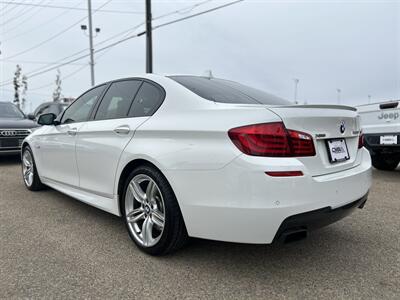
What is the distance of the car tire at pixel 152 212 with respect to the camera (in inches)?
97.1

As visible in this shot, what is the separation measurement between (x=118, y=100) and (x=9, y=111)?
21.9 feet

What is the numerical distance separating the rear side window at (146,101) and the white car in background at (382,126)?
4.61 metres

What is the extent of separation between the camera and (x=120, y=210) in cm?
301

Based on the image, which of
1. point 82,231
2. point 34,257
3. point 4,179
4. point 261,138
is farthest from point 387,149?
point 4,179

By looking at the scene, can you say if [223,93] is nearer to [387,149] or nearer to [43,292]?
[43,292]

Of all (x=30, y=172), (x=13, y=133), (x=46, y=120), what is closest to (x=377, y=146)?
(x=46, y=120)

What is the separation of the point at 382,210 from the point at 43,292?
142 inches

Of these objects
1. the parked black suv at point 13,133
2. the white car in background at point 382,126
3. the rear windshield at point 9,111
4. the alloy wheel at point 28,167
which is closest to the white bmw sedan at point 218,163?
the alloy wheel at point 28,167

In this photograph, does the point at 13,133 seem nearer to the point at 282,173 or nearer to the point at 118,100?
the point at 118,100

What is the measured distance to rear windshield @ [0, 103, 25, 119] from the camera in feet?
27.5

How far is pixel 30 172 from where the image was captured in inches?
197

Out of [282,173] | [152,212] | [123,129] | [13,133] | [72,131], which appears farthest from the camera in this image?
[13,133]

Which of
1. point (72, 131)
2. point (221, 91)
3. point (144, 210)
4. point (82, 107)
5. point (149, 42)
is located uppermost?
point (149, 42)

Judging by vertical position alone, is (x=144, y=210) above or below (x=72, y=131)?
below
